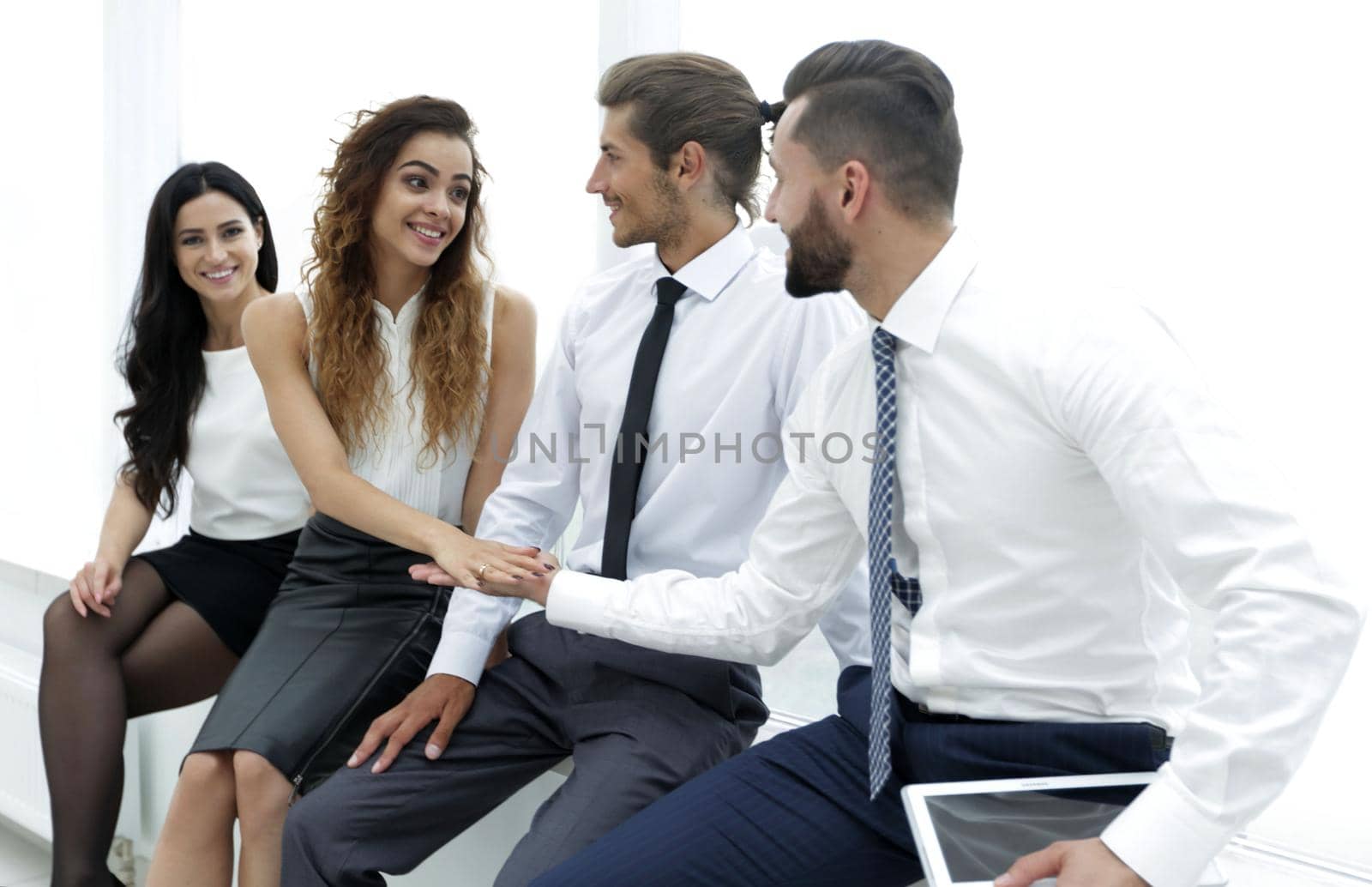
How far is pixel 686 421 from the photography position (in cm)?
192

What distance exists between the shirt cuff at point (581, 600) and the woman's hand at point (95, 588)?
1.26 metres

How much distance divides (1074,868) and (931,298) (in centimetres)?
65

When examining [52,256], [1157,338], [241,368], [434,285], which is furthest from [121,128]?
[1157,338]

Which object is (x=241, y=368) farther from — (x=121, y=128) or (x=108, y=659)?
(x=121, y=128)

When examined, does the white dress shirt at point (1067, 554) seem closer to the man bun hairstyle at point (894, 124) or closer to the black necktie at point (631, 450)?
the man bun hairstyle at point (894, 124)

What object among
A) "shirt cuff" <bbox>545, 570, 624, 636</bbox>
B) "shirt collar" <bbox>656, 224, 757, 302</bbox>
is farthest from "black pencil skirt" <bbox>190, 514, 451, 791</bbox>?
"shirt collar" <bbox>656, 224, 757, 302</bbox>

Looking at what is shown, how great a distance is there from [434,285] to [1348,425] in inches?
63.0

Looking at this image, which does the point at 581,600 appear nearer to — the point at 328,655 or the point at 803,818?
the point at 803,818

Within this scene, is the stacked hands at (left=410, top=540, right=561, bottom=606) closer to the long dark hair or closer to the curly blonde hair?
the curly blonde hair

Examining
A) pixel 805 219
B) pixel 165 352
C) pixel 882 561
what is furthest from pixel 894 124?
pixel 165 352

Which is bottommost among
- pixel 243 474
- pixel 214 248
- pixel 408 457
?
pixel 243 474

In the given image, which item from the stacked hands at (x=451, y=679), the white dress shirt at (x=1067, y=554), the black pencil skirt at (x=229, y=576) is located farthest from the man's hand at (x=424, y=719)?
the black pencil skirt at (x=229, y=576)

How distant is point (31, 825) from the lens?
315 centimetres

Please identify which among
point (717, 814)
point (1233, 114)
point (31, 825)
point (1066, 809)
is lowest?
point (31, 825)
